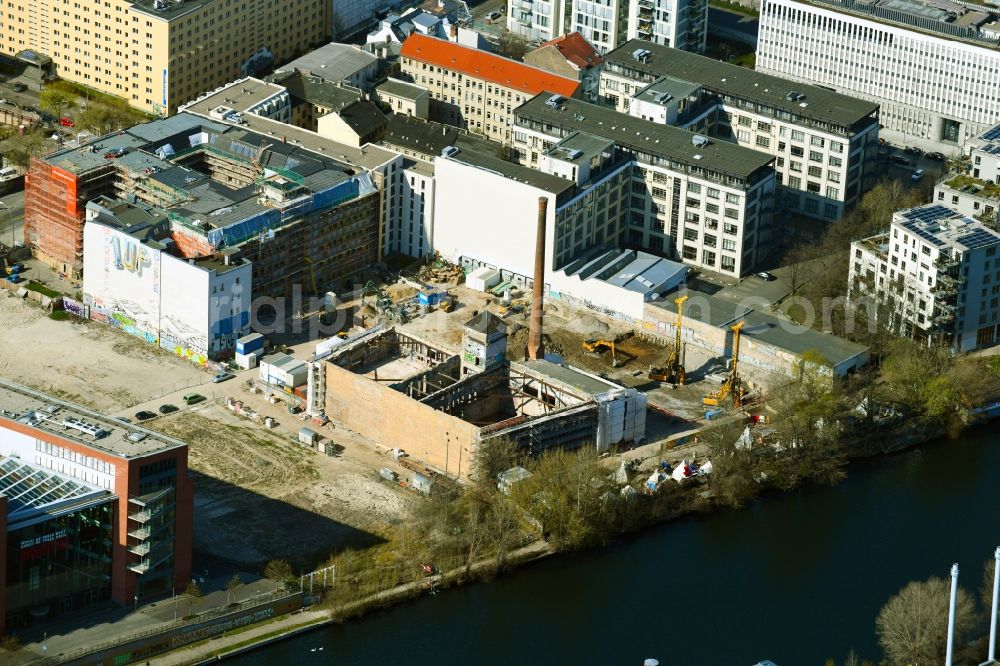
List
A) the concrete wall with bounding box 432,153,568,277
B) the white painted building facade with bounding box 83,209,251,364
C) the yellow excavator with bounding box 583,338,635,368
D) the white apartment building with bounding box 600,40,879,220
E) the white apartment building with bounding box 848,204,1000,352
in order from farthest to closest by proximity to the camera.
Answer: the white apartment building with bounding box 600,40,879,220
the concrete wall with bounding box 432,153,568,277
the yellow excavator with bounding box 583,338,635,368
the white apartment building with bounding box 848,204,1000,352
the white painted building facade with bounding box 83,209,251,364

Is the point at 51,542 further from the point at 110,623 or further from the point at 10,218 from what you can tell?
the point at 10,218

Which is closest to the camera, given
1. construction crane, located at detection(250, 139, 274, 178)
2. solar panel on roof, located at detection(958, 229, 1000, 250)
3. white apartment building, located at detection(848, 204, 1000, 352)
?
white apartment building, located at detection(848, 204, 1000, 352)

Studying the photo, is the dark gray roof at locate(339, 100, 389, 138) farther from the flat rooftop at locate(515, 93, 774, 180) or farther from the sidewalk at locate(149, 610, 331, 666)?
the sidewalk at locate(149, 610, 331, 666)

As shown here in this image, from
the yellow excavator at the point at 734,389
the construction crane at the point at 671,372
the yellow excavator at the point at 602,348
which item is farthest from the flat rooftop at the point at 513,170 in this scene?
the yellow excavator at the point at 734,389

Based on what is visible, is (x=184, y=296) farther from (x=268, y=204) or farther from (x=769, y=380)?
(x=769, y=380)

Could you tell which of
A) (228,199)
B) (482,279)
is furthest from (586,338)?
(228,199)

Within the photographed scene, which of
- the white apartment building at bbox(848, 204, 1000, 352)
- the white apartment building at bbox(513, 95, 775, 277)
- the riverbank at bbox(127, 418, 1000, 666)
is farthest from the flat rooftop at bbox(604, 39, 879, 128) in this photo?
the riverbank at bbox(127, 418, 1000, 666)

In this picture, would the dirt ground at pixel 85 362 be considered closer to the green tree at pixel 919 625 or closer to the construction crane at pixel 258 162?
the construction crane at pixel 258 162

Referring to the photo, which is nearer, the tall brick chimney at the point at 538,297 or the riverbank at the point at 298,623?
the riverbank at the point at 298,623
